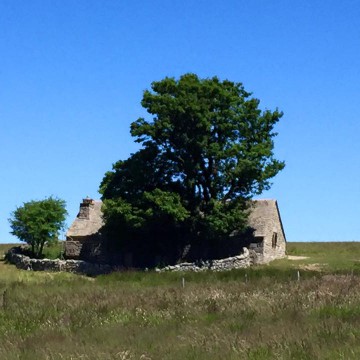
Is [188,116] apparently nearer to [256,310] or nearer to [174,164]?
[174,164]

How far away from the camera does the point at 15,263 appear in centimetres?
6066

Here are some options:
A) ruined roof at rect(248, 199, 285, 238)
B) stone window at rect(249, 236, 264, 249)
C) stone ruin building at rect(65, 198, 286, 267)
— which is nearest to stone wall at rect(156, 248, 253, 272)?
stone ruin building at rect(65, 198, 286, 267)

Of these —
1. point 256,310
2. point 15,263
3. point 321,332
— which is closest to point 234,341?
point 321,332

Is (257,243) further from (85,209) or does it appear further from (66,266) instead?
(85,209)

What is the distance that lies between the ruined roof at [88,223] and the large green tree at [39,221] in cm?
113

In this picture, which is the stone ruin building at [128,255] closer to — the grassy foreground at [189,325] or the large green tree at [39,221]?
the large green tree at [39,221]

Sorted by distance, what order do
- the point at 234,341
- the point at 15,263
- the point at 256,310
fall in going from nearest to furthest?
the point at 234,341 → the point at 256,310 → the point at 15,263

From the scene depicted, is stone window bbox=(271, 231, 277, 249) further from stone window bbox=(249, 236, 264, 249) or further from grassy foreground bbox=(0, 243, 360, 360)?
grassy foreground bbox=(0, 243, 360, 360)

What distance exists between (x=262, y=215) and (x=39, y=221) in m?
18.9

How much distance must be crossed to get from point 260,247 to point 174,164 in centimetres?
949

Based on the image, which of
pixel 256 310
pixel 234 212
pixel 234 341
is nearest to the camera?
pixel 234 341

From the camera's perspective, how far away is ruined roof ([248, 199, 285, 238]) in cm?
5884

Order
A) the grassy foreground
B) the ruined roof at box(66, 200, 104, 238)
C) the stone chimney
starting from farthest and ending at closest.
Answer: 1. the stone chimney
2. the ruined roof at box(66, 200, 104, 238)
3. the grassy foreground

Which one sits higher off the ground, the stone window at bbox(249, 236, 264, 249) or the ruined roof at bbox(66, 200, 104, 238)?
the ruined roof at bbox(66, 200, 104, 238)
